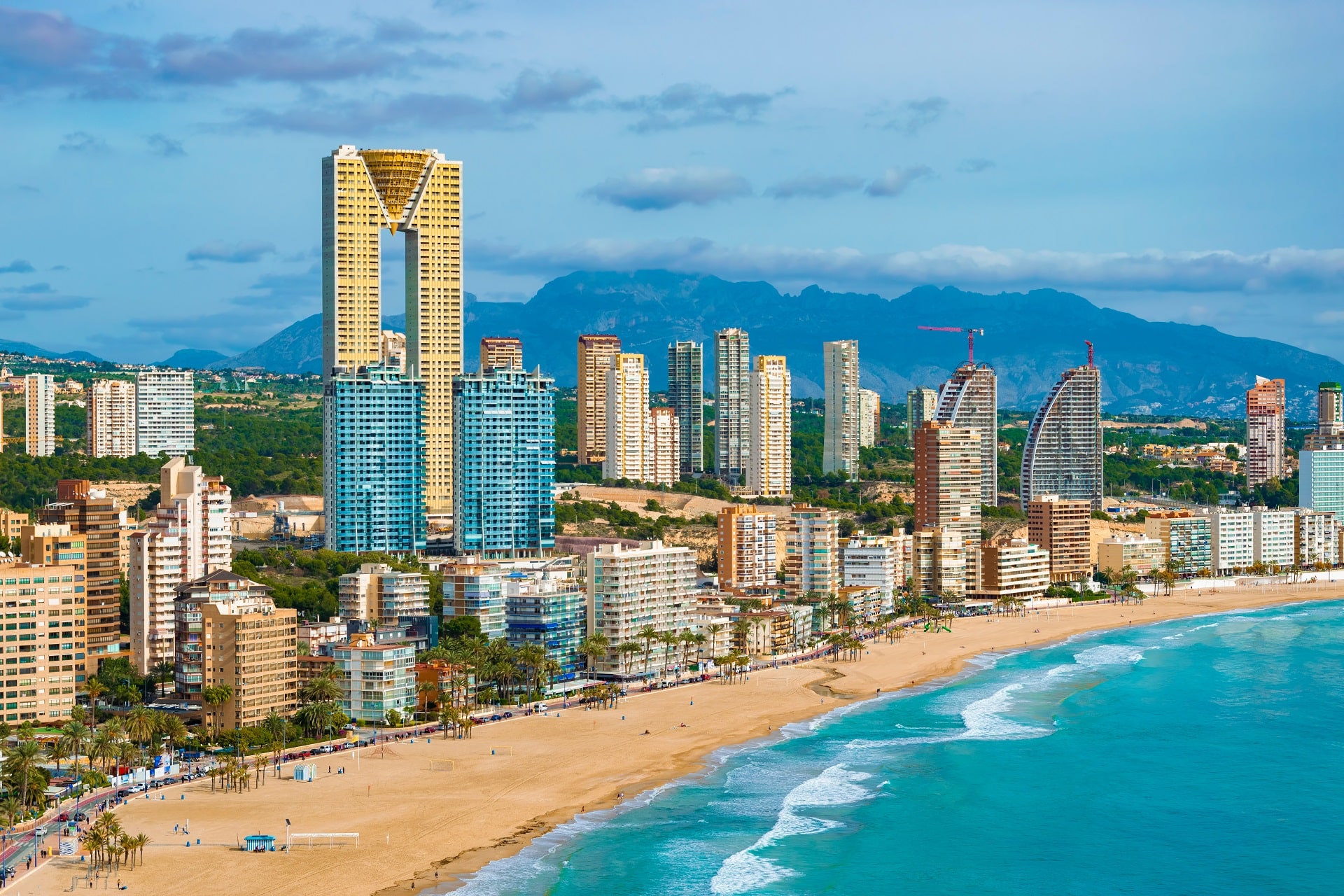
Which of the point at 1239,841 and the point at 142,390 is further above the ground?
the point at 142,390

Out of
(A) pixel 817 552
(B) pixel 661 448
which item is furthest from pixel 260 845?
(B) pixel 661 448

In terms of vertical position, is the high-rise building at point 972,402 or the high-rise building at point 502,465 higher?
the high-rise building at point 972,402

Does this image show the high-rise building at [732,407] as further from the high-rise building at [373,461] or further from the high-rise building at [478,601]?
the high-rise building at [478,601]

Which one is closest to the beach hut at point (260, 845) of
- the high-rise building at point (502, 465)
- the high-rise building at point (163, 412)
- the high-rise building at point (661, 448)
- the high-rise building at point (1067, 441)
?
the high-rise building at point (502, 465)

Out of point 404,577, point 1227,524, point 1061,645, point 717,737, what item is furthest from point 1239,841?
point 1227,524

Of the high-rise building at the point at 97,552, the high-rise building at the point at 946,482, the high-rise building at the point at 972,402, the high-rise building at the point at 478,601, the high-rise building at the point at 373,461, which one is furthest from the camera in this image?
the high-rise building at the point at 972,402

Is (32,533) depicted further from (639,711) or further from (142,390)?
(142,390)

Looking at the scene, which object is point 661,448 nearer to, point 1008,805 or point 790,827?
point 1008,805
